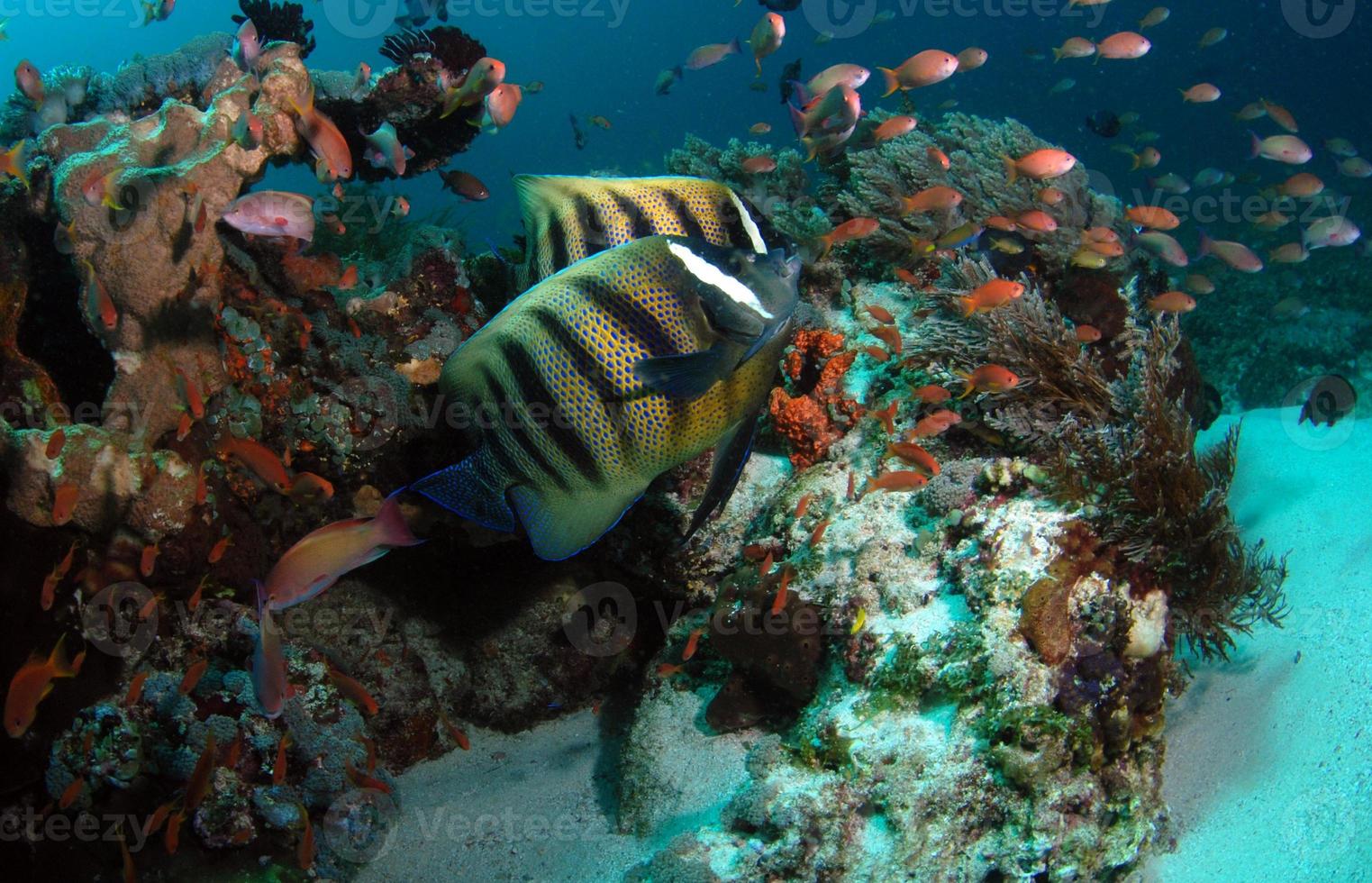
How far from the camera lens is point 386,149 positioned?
4.91 m

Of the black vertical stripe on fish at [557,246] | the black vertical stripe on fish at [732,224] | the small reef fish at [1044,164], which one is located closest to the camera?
the black vertical stripe on fish at [732,224]

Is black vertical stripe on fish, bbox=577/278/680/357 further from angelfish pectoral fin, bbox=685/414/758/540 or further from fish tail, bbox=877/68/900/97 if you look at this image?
fish tail, bbox=877/68/900/97

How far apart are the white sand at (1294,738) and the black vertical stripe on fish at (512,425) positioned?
3.33 meters

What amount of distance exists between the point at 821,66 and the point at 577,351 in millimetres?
113020

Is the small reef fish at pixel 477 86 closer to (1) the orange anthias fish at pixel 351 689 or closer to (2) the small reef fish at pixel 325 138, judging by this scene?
(2) the small reef fish at pixel 325 138

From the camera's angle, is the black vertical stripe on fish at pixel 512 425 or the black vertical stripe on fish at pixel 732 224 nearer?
the black vertical stripe on fish at pixel 512 425

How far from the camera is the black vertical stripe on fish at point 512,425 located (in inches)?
80.9

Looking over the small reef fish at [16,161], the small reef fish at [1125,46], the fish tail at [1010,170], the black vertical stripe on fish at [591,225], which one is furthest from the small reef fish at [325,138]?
the small reef fish at [1125,46]

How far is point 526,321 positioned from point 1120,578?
268 centimetres

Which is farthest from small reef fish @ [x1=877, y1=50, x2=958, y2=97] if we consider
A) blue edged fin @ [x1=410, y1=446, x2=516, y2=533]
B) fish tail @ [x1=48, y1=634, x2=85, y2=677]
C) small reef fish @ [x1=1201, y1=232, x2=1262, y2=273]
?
fish tail @ [x1=48, y1=634, x2=85, y2=677]

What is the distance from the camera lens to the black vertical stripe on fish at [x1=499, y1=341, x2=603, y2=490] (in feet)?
6.57

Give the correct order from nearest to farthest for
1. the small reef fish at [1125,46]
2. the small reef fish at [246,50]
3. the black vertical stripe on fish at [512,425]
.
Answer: the black vertical stripe on fish at [512,425], the small reef fish at [246,50], the small reef fish at [1125,46]

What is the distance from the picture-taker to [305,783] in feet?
11.6

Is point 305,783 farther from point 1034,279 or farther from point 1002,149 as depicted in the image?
point 1002,149
